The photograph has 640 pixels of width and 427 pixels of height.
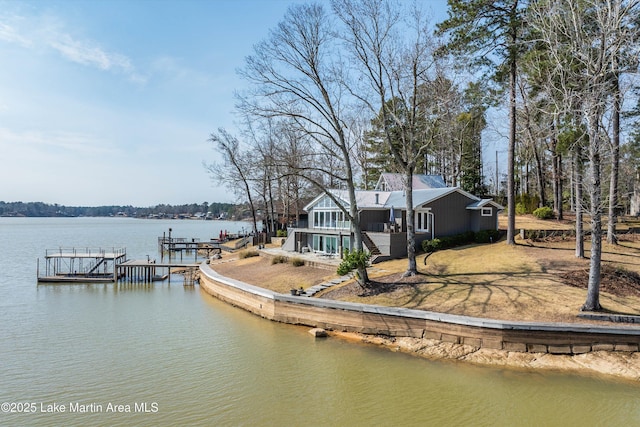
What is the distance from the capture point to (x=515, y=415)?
31.1 feet

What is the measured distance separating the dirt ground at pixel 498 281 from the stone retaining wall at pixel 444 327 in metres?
0.79

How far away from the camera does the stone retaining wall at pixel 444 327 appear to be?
40.4 ft

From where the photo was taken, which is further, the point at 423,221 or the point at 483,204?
the point at 483,204

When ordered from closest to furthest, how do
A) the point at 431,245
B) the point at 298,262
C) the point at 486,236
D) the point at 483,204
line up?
the point at 431,245, the point at 298,262, the point at 486,236, the point at 483,204

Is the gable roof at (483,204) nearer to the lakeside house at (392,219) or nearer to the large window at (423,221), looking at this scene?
the lakeside house at (392,219)

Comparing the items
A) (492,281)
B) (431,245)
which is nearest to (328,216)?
(431,245)

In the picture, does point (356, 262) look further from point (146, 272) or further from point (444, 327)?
point (146, 272)

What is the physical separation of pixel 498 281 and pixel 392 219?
8.55 metres

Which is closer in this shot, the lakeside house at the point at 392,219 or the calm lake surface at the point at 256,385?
the calm lake surface at the point at 256,385

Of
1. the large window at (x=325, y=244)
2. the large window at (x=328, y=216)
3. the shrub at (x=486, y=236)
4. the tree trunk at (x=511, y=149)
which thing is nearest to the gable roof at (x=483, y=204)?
the shrub at (x=486, y=236)

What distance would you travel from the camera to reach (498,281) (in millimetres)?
17203

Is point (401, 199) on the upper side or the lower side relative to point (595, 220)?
upper

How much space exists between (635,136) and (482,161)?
1766 cm

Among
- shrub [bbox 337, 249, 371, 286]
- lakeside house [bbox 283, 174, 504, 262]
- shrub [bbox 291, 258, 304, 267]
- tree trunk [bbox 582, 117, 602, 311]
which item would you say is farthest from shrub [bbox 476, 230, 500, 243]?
tree trunk [bbox 582, 117, 602, 311]
